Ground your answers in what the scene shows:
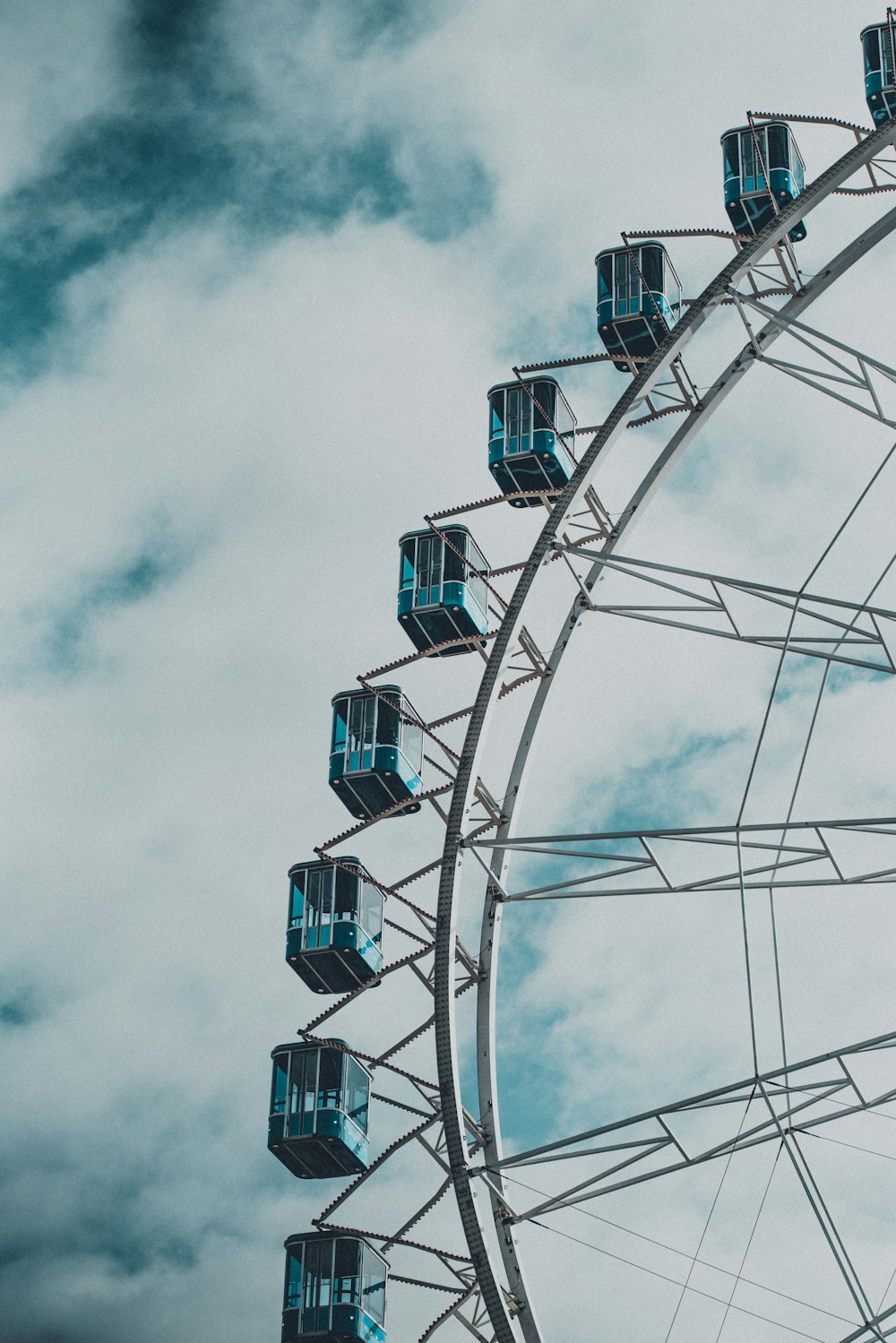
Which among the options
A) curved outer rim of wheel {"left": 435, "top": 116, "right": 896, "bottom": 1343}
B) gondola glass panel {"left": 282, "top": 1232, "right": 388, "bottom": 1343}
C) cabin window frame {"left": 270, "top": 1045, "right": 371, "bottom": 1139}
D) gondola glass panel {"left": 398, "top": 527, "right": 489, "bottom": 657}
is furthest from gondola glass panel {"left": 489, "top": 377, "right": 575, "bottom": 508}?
gondola glass panel {"left": 282, "top": 1232, "right": 388, "bottom": 1343}

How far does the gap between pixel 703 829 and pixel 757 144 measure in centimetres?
1092

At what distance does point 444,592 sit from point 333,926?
4707 mm

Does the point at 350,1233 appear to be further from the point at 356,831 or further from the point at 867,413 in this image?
the point at 867,413

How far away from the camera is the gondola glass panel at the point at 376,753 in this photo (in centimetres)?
2769

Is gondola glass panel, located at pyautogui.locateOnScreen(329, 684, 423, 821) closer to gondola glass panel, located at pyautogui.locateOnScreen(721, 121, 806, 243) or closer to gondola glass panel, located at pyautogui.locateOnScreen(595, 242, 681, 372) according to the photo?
gondola glass panel, located at pyautogui.locateOnScreen(595, 242, 681, 372)

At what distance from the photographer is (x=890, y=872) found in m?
19.6

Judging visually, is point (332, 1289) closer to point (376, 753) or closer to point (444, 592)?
point (376, 753)

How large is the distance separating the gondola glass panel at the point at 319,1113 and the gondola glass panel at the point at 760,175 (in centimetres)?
1225

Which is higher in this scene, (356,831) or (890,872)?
(356,831)

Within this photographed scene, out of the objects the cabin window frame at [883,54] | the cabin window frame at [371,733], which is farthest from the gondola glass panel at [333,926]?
the cabin window frame at [883,54]

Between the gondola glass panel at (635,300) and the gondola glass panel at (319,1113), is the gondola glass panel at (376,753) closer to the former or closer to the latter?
the gondola glass panel at (319,1113)

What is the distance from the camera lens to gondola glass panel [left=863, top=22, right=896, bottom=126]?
26.4 metres

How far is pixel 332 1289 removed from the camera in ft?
87.9

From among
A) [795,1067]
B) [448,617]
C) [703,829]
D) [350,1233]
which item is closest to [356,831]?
[448,617]
